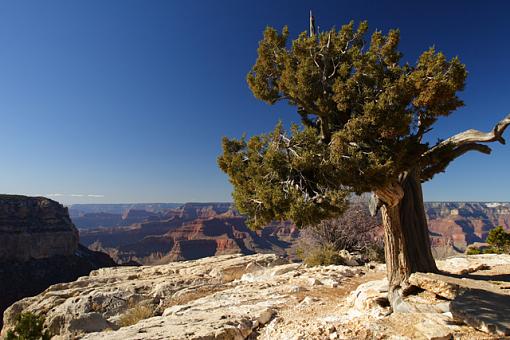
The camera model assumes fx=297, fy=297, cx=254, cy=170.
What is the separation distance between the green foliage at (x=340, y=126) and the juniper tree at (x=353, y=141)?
0.03 meters

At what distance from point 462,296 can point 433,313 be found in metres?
0.99

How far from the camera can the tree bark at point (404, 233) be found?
349 inches

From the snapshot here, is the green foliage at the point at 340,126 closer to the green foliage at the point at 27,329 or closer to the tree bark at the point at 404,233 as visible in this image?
the tree bark at the point at 404,233

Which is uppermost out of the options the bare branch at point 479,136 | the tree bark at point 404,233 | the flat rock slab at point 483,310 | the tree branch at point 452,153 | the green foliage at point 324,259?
the bare branch at point 479,136

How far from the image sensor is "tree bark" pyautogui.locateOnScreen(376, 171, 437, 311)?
887cm

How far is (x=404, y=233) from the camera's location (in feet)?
30.1

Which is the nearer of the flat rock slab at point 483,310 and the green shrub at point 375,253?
the flat rock slab at point 483,310

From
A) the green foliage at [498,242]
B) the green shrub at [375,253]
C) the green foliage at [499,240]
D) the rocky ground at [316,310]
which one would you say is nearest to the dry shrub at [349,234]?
the green shrub at [375,253]

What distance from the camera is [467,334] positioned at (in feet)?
19.2

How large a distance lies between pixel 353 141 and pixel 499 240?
24757 mm

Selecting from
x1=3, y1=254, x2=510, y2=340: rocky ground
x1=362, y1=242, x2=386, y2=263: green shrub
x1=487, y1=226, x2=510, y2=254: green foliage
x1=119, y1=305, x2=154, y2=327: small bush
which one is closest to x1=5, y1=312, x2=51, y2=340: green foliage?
x1=3, y1=254, x2=510, y2=340: rocky ground

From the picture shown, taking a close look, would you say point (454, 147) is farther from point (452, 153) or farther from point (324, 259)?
point (324, 259)

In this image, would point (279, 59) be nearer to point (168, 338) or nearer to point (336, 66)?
point (336, 66)

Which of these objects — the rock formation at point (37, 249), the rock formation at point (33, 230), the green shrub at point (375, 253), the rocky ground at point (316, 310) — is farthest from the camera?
the rock formation at point (33, 230)
